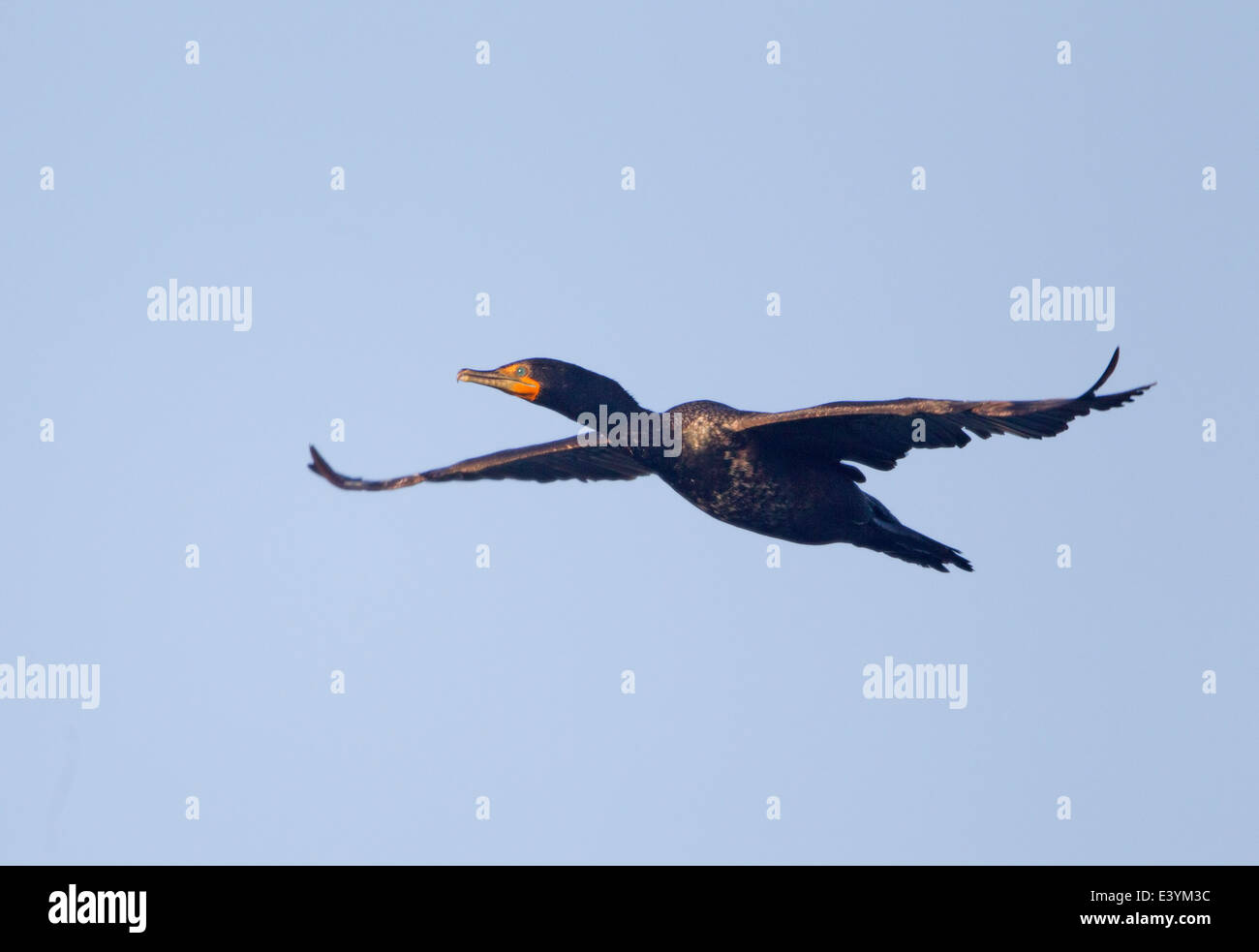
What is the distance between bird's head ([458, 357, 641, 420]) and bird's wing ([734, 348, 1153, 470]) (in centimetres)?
161

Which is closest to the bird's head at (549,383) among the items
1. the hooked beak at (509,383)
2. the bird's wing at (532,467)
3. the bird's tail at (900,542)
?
the hooked beak at (509,383)

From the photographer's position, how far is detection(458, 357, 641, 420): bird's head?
63.9 feet

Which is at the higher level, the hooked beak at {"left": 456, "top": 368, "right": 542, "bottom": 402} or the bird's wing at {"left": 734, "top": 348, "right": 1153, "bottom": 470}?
the hooked beak at {"left": 456, "top": 368, "right": 542, "bottom": 402}

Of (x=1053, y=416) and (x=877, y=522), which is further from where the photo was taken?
(x=877, y=522)

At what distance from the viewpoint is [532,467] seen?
22109 millimetres

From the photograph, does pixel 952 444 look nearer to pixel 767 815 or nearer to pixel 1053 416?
pixel 1053 416

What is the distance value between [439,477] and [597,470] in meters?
1.94

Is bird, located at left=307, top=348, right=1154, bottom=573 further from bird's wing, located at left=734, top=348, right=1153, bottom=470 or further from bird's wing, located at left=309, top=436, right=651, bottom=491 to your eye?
bird's wing, located at left=309, top=436, right=651, bottom=491

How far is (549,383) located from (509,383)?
0.42m

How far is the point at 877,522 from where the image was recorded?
2031 cm

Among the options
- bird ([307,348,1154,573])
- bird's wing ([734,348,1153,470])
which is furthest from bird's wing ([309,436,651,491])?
bird's wing ([734,348,1153,470])

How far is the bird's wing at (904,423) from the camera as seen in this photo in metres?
16.8

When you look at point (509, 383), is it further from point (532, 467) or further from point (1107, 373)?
point (1107, 373)
